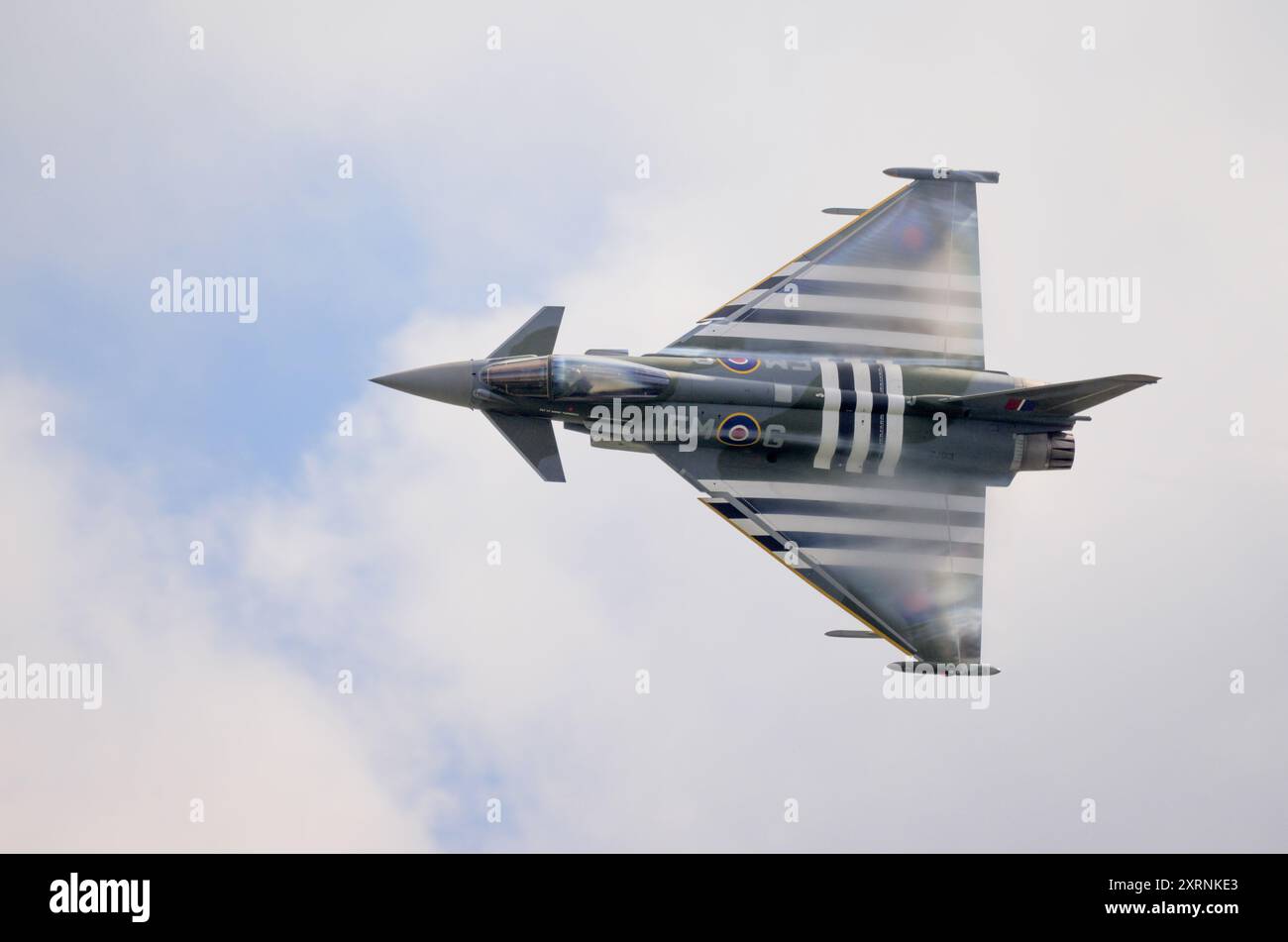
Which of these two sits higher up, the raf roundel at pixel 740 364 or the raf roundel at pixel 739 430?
the raf roundel at pixel 740 364

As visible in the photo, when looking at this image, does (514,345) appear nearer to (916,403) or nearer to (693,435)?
(693,435)

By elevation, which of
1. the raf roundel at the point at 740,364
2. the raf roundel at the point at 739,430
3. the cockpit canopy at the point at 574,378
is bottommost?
the raf roundel at the point at 739,430

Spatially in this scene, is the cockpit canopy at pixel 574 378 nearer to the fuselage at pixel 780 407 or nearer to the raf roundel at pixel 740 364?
the fuselage at pixel 780 407

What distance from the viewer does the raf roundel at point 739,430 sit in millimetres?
47688

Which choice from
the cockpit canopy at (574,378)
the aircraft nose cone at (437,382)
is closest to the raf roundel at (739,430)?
the cockpit canopy at (574,378)

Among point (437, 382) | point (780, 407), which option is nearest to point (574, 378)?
point (437, 382)

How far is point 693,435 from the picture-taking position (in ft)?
157

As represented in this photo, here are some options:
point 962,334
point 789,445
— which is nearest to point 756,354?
point 789,445

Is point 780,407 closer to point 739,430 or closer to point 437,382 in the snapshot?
point 739,430

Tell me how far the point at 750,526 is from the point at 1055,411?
8.49 meters

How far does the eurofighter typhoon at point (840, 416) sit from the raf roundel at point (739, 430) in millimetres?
36

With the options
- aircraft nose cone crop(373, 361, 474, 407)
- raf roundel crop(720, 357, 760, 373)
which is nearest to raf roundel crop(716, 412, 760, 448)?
raf roundel crop(720, 357, 760, 373)

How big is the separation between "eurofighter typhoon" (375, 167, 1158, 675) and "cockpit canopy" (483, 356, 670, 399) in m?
0.04

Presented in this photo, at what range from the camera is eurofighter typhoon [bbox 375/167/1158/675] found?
4753cm
